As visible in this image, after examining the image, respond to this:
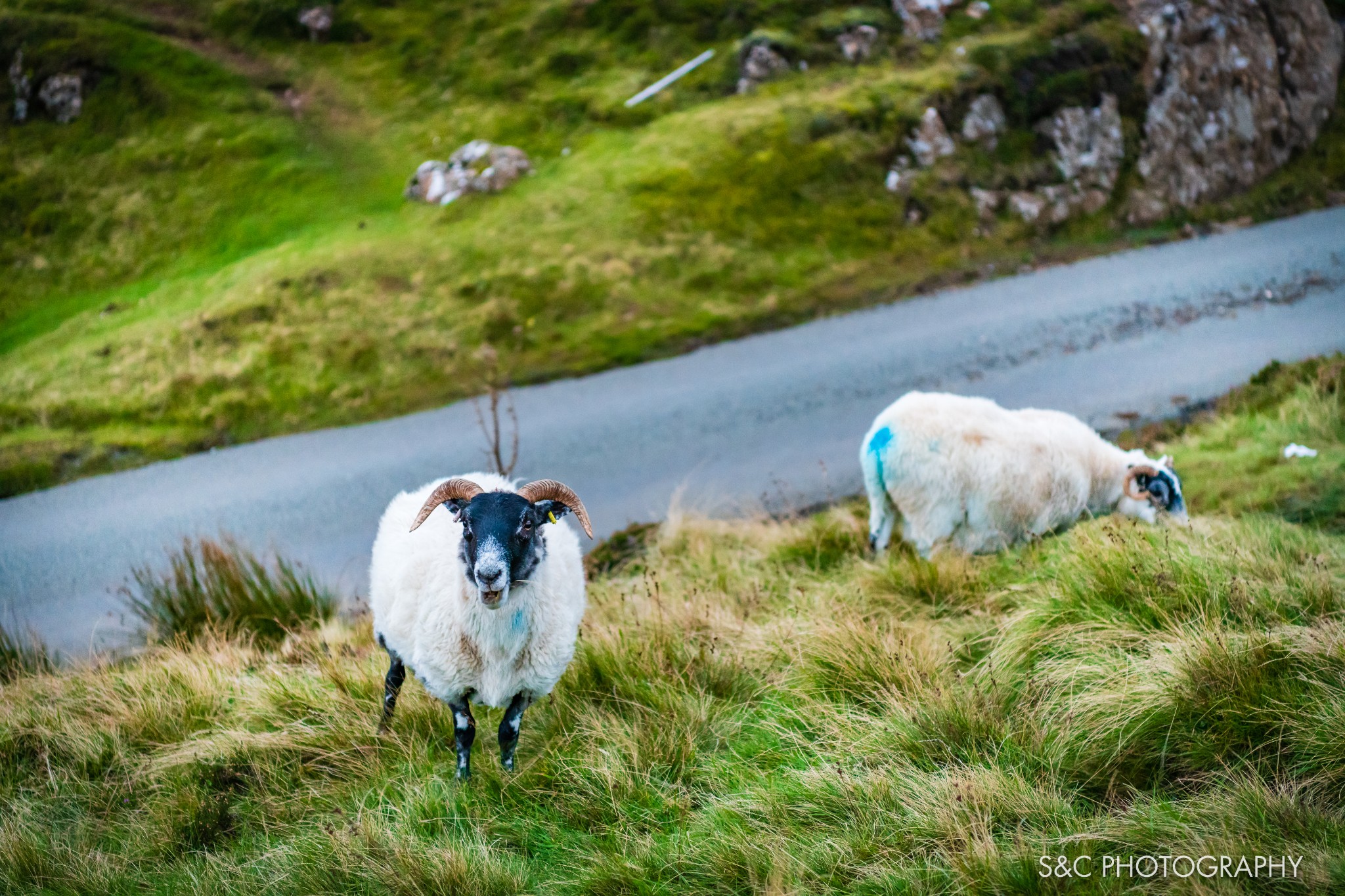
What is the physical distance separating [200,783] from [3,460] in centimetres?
1734

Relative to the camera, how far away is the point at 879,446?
854 cm

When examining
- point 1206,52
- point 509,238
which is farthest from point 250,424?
point 1206,52

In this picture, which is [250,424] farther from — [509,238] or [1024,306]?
[1024,306]

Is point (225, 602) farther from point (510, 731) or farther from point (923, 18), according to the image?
point (923, 18)

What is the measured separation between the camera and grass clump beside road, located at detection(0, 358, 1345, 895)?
3947mm

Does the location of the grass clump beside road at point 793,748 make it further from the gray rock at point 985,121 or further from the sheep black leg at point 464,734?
the gray rock at point 985,121

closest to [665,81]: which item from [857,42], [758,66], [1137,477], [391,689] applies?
[758,66]

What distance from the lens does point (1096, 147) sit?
25.1m

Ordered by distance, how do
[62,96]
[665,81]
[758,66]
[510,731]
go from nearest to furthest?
[510,731] < [758,66] < [665,81] < [62,96]

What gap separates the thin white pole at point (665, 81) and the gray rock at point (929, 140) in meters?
8.41

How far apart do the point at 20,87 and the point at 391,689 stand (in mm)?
35487

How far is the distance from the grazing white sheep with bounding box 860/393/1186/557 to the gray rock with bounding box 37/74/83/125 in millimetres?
33802

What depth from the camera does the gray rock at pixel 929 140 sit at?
965 inches

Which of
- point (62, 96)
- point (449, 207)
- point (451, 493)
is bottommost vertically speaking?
point (451, 493)
